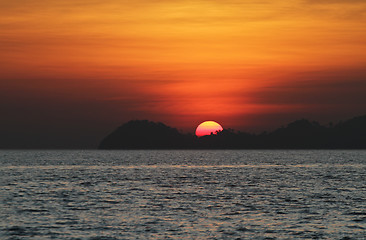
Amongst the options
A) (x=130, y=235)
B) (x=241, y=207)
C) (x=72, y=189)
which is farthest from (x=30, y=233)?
(x=72, y=189)

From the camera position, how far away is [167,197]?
66.6m

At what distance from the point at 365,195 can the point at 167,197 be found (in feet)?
80.2

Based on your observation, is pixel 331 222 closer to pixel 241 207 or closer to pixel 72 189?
pixel 241 207

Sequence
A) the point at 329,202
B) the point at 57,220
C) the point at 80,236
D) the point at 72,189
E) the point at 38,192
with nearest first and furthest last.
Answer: the point at 80,236 → the point at 57,220 → the point at 329,202 → the point at 38,192 → the point at 72,189

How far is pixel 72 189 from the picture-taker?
79688 millimetres

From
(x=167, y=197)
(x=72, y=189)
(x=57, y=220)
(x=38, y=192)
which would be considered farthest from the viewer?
(x=72, y=189)

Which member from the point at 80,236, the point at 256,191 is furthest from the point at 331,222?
the point at 256,191

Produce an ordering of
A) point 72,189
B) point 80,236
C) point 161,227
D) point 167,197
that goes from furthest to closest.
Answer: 1. point 72,189
2. point 167,197
3. point 161,227
4. point 80,236

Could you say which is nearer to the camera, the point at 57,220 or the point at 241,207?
the point at 57,220

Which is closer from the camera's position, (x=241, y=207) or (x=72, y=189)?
(x=241, y=207)

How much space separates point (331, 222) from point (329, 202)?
15.5m

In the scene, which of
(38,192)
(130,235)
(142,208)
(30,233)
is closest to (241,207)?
(142,208)

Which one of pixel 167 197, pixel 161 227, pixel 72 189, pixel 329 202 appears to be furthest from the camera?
pixel 72 189

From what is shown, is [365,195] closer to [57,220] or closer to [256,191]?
[256,191]
